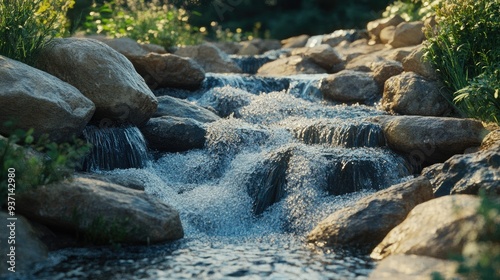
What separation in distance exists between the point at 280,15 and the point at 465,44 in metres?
16.3

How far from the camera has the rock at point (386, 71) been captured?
1079 centimetres

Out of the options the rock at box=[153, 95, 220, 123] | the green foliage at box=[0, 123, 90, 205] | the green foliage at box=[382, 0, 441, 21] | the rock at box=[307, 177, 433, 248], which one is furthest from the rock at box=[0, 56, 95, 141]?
the green foliage at box=[382, 0, 441, 21]

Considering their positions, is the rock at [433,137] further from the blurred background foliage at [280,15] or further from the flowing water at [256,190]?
the blurred background foliage at [280,15]

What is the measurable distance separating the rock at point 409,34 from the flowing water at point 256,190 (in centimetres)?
472

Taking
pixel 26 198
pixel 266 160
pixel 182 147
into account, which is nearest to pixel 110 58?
pixel 182 147

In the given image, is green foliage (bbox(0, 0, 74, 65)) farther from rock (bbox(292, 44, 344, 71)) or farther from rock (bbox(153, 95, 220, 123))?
rock (bbox(292, 44, 344, 71))

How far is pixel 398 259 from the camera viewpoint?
193 inches

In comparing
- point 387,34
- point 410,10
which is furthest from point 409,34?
point 410,10

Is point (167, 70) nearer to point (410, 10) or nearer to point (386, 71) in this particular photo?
point (386, 71)

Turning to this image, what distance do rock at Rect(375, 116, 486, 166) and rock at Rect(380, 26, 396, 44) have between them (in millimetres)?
7715

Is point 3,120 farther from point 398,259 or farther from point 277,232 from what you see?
point 398,259

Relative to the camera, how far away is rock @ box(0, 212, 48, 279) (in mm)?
5083

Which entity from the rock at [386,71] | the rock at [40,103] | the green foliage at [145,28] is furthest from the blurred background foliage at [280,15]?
the rock at [40,103]

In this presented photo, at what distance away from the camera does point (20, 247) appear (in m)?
5.30
